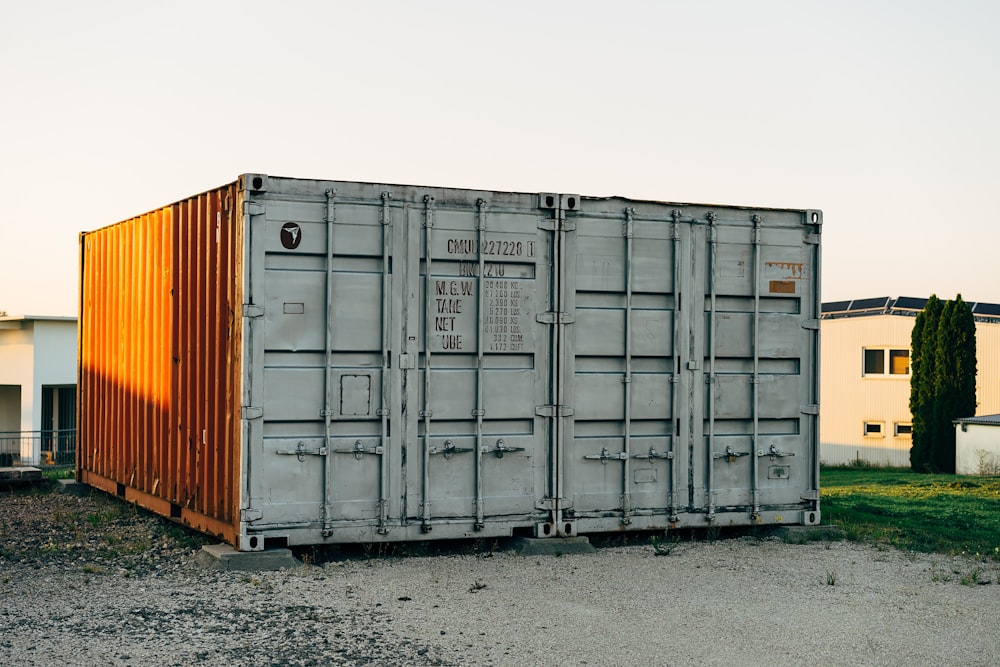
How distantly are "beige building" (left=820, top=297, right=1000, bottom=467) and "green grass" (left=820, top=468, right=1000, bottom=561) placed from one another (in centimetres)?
1824

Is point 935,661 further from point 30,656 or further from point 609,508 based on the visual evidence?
point 30,656

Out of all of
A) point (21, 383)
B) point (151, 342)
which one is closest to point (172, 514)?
point (151, 342)

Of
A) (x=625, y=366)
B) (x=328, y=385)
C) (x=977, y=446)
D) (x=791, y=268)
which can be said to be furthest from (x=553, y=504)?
(x=977, y=446)

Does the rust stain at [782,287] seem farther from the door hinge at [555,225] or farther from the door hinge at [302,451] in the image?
the door hinge at [302,451]

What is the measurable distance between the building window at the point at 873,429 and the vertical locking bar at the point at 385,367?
3407cm

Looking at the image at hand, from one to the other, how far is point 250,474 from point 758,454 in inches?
210

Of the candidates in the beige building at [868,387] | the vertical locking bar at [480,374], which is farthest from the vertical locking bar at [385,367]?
the beige building at [868,387]

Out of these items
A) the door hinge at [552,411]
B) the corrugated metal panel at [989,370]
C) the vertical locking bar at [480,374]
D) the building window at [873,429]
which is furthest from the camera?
the building window at [873,429]

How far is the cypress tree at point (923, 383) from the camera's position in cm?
3356

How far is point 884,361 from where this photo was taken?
136 feet

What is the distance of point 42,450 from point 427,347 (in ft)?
86.6

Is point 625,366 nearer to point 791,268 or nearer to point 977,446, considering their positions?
point 791,268

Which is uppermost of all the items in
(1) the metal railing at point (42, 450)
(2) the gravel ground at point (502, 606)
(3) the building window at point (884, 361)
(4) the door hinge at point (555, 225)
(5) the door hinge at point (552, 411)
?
(4) the door hinge at point (555, 225)

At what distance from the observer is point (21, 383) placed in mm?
37719
